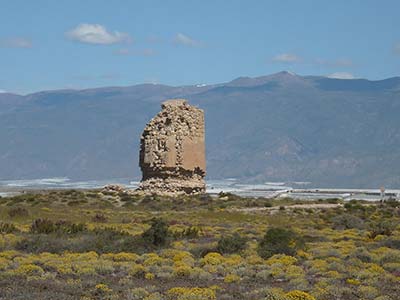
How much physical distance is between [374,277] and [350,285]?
3.95 feet

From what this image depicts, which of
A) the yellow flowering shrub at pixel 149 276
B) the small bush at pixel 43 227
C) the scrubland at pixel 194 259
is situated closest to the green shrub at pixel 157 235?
the scrubland at pixel 194 259

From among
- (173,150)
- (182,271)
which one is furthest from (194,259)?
(173,150)

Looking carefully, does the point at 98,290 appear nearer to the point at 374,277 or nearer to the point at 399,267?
the point at 374,277

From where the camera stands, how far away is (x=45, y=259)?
19797 millimetres

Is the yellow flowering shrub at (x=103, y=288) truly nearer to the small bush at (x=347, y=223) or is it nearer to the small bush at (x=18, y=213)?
the small bush at (x=18, y=213)

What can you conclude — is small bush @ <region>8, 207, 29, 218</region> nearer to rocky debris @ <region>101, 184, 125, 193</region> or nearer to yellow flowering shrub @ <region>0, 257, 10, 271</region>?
yellow flowering shrub @ <region>0, 257, 10, 271</region>

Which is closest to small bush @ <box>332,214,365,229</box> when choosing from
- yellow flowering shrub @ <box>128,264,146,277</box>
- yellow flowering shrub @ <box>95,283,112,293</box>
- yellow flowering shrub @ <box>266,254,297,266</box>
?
yellow flowering shrub @ <box>266,254,297,266</box>

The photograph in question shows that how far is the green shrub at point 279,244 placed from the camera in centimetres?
2197

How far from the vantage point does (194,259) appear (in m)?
21.0

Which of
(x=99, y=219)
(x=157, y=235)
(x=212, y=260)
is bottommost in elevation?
(x=99, y=219)

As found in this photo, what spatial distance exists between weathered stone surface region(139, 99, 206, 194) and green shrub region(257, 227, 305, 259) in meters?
25.7

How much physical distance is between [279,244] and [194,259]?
277 centimetres

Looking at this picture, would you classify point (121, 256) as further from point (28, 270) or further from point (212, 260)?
point (28, 270)

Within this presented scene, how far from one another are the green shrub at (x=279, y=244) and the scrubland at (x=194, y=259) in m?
0.03
